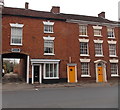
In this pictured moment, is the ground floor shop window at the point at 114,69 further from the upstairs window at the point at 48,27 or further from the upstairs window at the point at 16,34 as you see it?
the upstairs window at the point at 16,34

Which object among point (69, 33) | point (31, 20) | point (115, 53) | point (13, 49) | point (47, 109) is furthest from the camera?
point (115, 53)

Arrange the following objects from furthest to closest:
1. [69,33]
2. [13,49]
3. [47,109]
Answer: [69,33] < [13,49] < [47,109]

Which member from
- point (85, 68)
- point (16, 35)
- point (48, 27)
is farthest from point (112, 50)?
point (16, 35)

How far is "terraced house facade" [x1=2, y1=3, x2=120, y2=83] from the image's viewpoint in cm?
Result: 2012

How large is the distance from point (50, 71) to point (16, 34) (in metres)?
6.48

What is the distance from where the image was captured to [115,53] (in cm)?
2436

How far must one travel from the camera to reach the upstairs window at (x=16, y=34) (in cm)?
2006

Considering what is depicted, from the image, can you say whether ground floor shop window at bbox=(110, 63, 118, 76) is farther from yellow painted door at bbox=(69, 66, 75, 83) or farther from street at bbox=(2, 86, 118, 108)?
street at bbox=(2, 86, 118, 108)

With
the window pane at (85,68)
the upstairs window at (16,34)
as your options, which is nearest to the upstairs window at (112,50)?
the window pane at (85,68)

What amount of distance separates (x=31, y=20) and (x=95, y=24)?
952cm

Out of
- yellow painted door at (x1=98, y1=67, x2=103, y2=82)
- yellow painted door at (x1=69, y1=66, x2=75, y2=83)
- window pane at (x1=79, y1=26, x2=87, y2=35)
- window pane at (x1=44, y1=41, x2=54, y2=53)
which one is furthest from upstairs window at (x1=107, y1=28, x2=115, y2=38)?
window pane at (x1=44, y1=41, x2=54, y2=53)

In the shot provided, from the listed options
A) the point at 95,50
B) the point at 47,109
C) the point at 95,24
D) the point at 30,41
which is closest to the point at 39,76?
the point at 30,41

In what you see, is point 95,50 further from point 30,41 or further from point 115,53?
point 30,41

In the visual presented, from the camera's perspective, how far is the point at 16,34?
20297 millimetres
